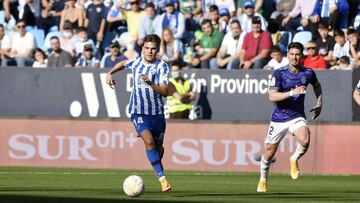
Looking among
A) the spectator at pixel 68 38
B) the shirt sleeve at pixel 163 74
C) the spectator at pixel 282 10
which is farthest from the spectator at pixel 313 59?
the shirt sleeve at pixel 163 74

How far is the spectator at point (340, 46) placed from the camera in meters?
22.6

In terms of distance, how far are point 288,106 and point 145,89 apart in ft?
6.86

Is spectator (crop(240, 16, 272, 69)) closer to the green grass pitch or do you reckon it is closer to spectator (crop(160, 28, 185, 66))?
spectator (crop(160, 28, 185, 66))

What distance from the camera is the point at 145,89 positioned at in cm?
Result: 1517

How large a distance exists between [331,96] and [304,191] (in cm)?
667

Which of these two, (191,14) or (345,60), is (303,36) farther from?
(191,14)

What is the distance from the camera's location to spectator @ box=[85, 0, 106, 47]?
26172 mm

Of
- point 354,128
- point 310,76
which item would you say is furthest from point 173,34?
point 310,76

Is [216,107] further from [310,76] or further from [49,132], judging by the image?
[310,76]

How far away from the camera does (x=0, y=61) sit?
25.3 m

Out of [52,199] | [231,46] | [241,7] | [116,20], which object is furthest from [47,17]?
[52,199]

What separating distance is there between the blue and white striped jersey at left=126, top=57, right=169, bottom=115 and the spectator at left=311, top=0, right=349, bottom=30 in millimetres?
9179

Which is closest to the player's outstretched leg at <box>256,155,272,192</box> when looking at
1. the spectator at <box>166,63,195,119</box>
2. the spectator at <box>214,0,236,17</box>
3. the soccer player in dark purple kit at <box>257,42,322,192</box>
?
the soccer player in dark purple kit at <box>257,42,322,192</box>

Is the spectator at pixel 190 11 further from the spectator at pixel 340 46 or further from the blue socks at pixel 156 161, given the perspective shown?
the blue socks at pixel 156 161
